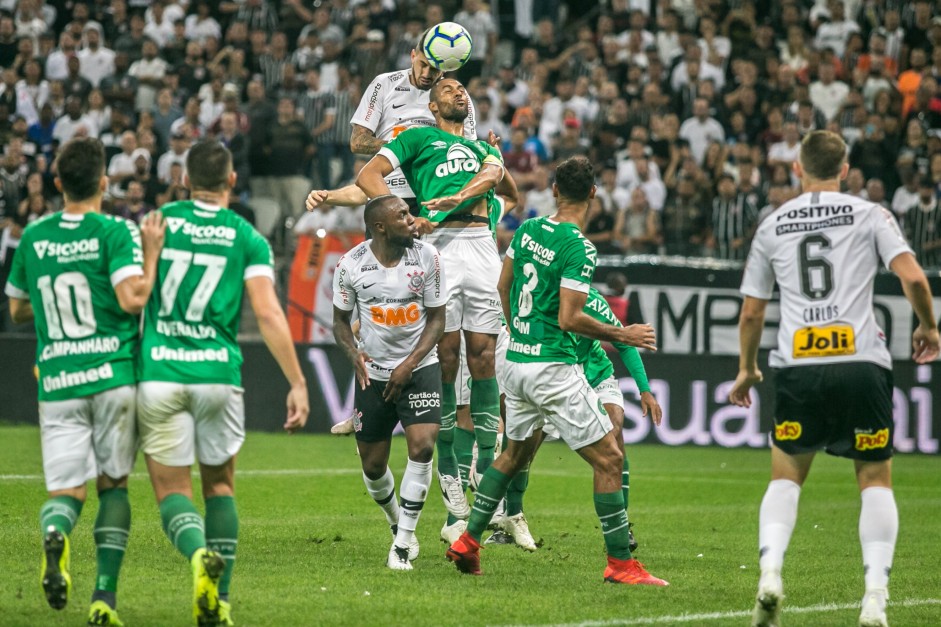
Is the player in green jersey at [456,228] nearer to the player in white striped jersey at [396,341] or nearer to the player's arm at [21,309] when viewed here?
the player in white striped jersey at [396,341]

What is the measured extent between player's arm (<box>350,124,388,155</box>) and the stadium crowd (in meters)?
9.25

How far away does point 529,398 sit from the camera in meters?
8.59

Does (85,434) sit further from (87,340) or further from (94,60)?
(94,60)

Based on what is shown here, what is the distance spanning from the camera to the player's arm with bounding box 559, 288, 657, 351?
27.2ft

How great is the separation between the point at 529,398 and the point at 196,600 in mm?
2874

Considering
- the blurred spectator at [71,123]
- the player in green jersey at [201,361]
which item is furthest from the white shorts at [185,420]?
the blurred spectator at [71,123]

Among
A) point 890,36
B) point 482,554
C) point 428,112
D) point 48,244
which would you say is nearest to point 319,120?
point 890,36

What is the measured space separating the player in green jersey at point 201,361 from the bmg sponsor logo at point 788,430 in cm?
240

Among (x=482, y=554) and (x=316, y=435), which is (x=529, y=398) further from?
(x=316, y=435)

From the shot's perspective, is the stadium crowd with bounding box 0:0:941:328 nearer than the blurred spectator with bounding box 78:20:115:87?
Yes

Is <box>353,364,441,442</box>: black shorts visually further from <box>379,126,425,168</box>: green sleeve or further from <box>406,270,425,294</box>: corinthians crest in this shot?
<box>379,126,425,168</box>: green sleeve

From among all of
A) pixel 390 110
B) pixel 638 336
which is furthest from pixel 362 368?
pixel 390 110

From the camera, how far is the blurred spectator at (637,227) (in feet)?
70.1

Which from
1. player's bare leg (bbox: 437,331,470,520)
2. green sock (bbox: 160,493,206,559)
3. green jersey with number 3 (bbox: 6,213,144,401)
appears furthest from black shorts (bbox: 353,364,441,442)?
green jersey with number 3 (bbox: 6,213,144,401)
